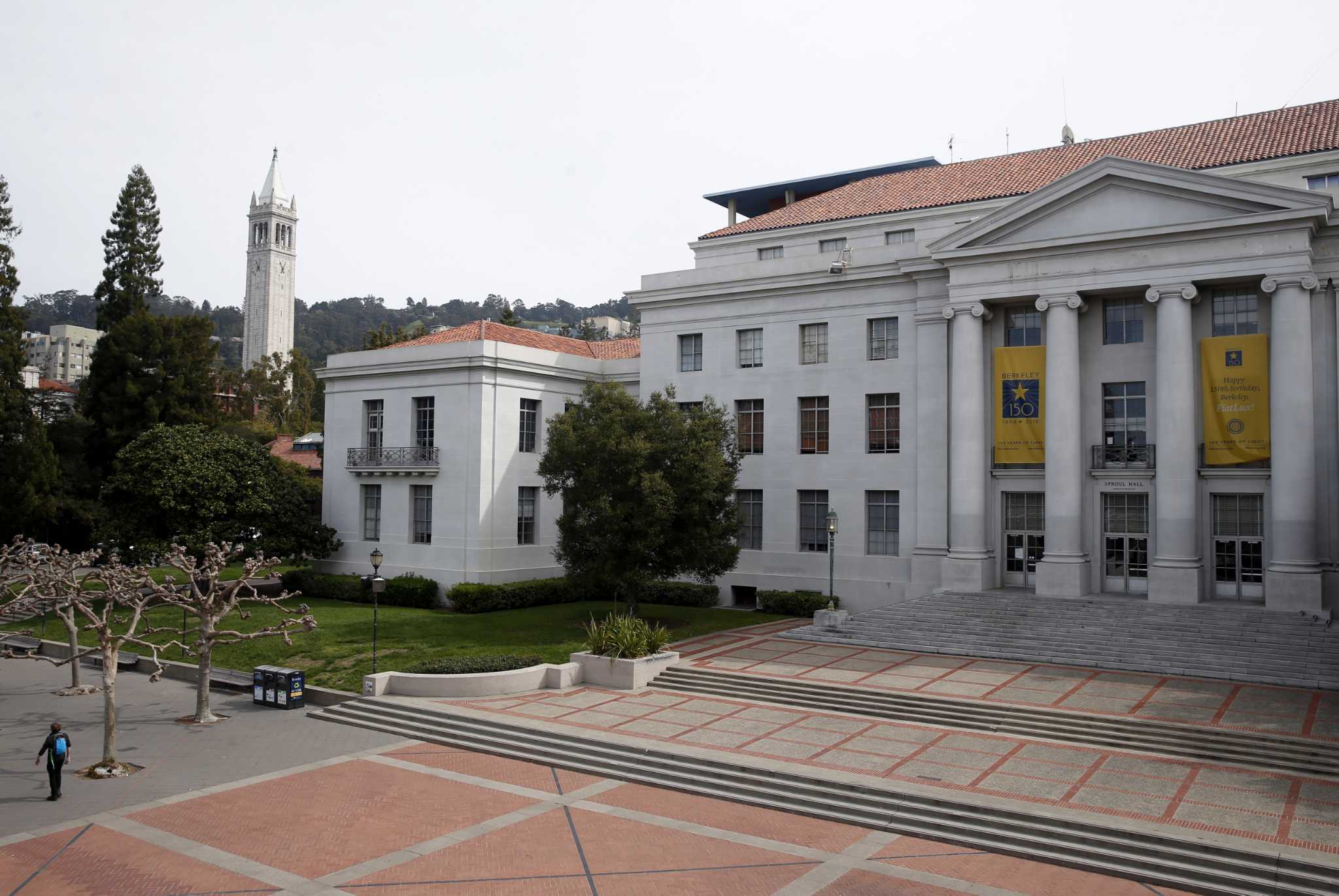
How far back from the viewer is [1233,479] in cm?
2942

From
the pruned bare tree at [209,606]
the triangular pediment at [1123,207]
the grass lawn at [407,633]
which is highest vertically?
the triangular pediment at [1123,207]

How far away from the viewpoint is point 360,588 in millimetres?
40344

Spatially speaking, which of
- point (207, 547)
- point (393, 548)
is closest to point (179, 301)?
point (393, 548)

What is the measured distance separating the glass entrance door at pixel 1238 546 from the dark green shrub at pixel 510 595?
2345cm

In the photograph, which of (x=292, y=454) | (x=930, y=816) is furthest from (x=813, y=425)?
(x=292, y=454)

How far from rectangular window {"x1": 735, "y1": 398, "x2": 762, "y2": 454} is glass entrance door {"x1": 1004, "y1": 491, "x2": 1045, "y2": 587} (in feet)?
32.1

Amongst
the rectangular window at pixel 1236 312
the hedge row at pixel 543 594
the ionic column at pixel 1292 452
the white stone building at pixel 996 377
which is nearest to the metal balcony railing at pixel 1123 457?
the white stone building at pixel 996 377

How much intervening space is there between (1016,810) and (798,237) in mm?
31048

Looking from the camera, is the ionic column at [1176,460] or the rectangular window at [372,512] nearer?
the ionic column at [1176,460]

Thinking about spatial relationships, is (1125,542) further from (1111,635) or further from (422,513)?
(422,513)

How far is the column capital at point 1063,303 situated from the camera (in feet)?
103

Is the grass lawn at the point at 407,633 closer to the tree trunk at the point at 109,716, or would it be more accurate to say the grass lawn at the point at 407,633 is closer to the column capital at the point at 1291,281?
the tree trunk at the point at 109,716

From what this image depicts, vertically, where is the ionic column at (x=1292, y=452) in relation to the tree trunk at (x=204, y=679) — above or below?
above

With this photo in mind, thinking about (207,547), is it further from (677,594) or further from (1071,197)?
(1071,197)
